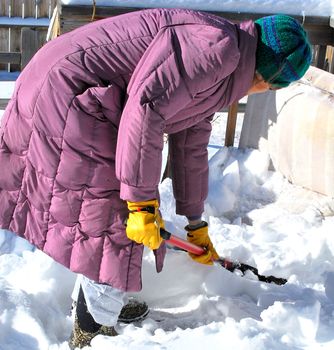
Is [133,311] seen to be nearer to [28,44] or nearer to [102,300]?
[102,300]

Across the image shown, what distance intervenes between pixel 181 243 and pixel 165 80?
35.4 inches

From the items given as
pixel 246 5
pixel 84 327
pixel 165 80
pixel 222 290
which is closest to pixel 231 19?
pixel 246 5

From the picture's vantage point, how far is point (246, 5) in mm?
4402

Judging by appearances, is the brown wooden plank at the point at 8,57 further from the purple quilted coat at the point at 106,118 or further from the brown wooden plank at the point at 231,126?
the purple quilted coat at the point at 106,118

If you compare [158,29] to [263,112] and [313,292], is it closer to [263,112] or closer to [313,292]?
[313,292]

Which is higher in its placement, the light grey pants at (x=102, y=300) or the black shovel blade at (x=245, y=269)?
the light grey pants at (x=102, y=300)

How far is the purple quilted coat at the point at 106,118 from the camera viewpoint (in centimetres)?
201

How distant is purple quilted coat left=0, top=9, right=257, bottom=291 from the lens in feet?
6.58

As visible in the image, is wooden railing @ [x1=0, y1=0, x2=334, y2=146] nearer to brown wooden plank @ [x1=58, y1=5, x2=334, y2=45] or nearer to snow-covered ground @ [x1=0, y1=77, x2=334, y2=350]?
brown wooden plank @ [x1=58, y1=5, x2=334, y2=45]

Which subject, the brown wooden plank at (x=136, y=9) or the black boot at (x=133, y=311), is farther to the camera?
the brown wooden plank at (x=136, y=9)

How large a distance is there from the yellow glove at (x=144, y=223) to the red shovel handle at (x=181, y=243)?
0.19 meters

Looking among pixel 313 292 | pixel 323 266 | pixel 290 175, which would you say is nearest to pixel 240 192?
pixel 290 175

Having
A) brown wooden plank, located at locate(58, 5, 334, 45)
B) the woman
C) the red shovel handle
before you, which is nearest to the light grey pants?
the woman

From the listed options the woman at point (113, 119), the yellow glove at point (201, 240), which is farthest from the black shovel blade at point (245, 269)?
the woman at point (113, 119)
